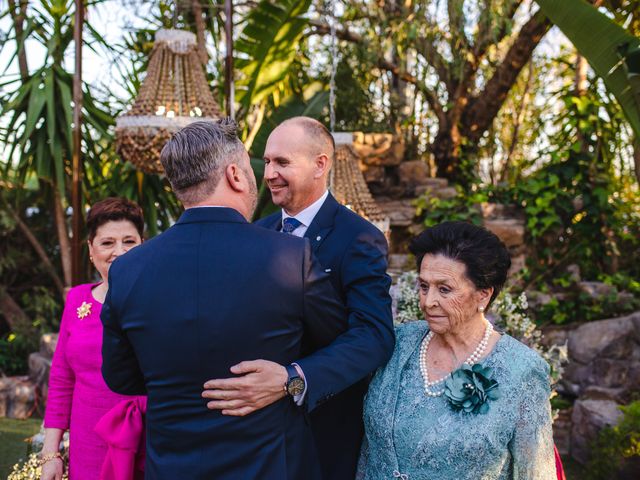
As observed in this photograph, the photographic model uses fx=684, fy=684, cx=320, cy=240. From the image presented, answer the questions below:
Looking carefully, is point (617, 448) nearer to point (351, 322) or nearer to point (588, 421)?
point (588, 421)

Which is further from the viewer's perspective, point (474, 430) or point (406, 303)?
point (406, 303)

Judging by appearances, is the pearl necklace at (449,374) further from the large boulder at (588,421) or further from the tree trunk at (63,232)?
the tree trunk at (63,232)

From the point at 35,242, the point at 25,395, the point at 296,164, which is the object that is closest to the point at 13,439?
the point at 25,395

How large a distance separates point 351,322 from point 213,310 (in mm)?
487

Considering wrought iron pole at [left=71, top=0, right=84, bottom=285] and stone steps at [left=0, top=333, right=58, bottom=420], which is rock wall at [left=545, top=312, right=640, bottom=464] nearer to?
wrought iron pole at [left=71, top=0, right=84, bottom=285]

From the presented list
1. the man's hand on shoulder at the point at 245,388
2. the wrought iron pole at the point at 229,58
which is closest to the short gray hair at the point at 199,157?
the man's hand on shoulder at the point at 245,388

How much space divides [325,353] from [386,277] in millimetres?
389

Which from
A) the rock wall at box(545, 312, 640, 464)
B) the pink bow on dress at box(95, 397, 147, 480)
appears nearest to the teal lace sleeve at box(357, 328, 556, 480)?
the pink bow on dress at box(95, 397, 147, 480)

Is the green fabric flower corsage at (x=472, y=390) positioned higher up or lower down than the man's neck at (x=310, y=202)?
lower down

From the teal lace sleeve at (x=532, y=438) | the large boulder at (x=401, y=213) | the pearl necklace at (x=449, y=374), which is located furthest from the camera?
the large boulder at (x=401, y=213)

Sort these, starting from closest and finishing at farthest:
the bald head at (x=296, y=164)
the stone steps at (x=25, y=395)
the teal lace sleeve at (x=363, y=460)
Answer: the teal lace sleeve at (x=363, y=460)
the bald head at (x=296, y=164)
the stone steps at (x=25, y=395)

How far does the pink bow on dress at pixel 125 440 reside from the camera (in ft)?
6.62

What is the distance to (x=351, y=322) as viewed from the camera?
1.91 m

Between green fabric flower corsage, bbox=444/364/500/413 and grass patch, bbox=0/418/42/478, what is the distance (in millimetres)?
3288
